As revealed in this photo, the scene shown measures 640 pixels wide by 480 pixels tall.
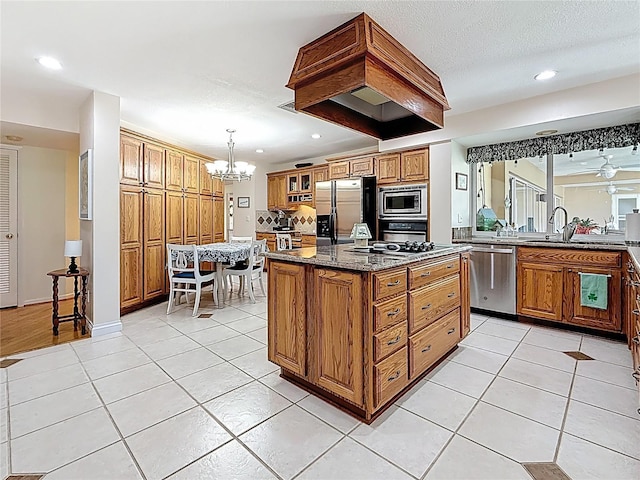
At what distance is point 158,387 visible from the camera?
7.29 ft

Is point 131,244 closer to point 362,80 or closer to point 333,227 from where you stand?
point 333,227

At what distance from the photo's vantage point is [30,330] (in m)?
3.42

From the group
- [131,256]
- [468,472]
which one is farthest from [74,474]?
[131,256]

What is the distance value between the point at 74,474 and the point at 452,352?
2.63m

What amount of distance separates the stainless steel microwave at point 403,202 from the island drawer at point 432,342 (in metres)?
1.87

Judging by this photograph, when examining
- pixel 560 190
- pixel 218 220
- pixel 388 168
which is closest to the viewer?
pixel 560 190

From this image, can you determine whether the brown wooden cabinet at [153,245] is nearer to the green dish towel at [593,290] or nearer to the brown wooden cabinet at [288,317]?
the brown wooden cabinet at [288,317]

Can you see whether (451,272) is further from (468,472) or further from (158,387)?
(158,387)

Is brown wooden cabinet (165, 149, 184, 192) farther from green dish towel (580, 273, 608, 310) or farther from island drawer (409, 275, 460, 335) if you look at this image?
green dish towel (580, 273, 608, 310)

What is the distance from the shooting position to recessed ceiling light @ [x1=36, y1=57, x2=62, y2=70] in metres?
2.53

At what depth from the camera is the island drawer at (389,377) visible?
A: 1811 mm

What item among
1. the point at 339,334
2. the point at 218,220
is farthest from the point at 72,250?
the point at 339,334

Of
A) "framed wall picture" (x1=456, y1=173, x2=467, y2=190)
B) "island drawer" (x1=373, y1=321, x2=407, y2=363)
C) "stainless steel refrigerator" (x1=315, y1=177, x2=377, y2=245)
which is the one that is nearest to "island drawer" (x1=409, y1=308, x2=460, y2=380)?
"island drawer" (x1=373, y1=321, x2=407, y2=363)

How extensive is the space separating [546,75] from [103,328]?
188 inches
